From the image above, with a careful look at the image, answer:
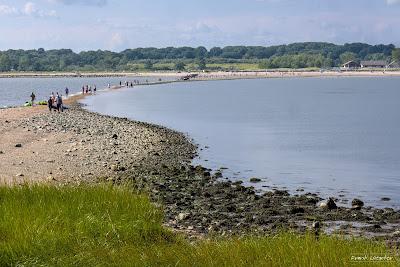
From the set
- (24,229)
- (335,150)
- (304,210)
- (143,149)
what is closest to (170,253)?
(24,229)

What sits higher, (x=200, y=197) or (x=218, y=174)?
(x=200, y=197)

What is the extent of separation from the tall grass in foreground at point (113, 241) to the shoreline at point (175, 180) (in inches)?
128

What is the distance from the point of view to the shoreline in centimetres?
1927

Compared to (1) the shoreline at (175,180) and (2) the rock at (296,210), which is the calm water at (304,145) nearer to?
(1) the shoreline at (175,180)

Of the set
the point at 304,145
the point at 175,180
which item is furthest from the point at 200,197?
the point at 304,145

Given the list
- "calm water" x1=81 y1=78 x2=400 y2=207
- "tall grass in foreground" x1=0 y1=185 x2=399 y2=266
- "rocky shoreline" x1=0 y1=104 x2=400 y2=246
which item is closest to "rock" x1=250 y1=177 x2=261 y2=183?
"calm water" x1=81 y1=78 x2=400 y2=207

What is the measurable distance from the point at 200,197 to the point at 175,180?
4004 millimetres

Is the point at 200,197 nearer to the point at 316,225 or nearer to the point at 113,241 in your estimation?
the point at 316,225

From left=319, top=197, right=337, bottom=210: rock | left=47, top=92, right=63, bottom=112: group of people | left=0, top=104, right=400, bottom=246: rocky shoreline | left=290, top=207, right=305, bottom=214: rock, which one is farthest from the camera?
left=47, top=92, right=63, bottom=112: group of people

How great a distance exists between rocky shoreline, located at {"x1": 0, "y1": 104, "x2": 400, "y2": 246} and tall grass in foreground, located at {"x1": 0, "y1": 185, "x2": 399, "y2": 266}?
12.2 ft

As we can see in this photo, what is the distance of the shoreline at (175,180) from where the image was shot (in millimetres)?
19266

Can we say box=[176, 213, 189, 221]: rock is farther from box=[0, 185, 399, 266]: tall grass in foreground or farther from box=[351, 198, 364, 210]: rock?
box=[351, 198, 364, 210]: rock

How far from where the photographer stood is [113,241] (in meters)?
12.7

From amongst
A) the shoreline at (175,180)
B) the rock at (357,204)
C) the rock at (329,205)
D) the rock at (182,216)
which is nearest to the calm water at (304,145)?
the rock at (357,204)
